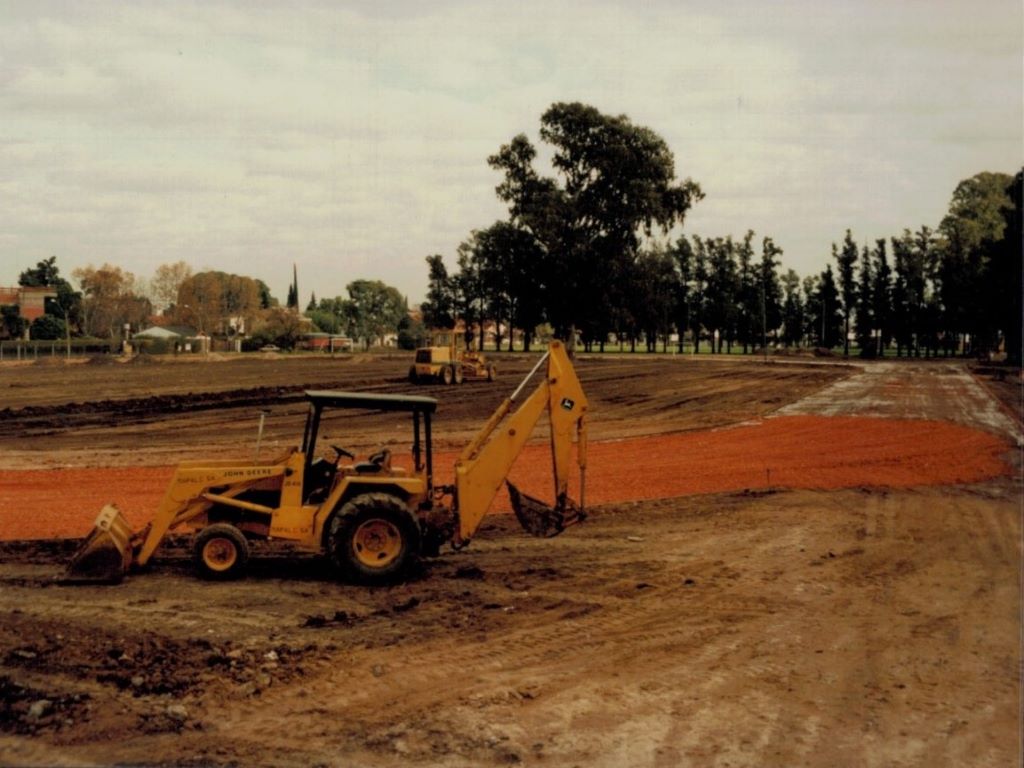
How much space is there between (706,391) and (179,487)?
116ft

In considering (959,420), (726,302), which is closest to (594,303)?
(959,420)

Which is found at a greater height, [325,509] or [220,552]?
[325,509]

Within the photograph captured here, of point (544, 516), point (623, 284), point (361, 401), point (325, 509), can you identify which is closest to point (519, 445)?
point (544, 516)

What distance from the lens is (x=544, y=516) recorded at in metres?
12.5

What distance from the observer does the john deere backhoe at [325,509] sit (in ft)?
36.6

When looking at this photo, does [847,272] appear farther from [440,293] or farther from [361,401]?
[361,401]

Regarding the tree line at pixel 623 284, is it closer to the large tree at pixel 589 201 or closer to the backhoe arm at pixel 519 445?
the large tree at pixel 589 201

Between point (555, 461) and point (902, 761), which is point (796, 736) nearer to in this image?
point (902, 761)

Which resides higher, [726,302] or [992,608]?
[726,302]

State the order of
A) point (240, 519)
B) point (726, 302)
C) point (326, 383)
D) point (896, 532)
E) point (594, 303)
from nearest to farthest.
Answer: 1. point (240, 519)
2. point (896, 532)
3. point (326, 383)
4. point (594, 303)
5. point (726, 302)

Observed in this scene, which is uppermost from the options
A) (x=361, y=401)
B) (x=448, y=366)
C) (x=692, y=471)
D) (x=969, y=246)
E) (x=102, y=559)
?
(x=969, y=246)

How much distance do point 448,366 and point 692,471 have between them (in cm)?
2777

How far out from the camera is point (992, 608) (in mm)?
10617

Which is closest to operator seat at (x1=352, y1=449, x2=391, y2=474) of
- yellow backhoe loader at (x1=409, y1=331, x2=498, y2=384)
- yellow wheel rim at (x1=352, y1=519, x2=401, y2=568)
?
yellow wheel rim at (x1=352, y1=519, x2=401, y2=568)
